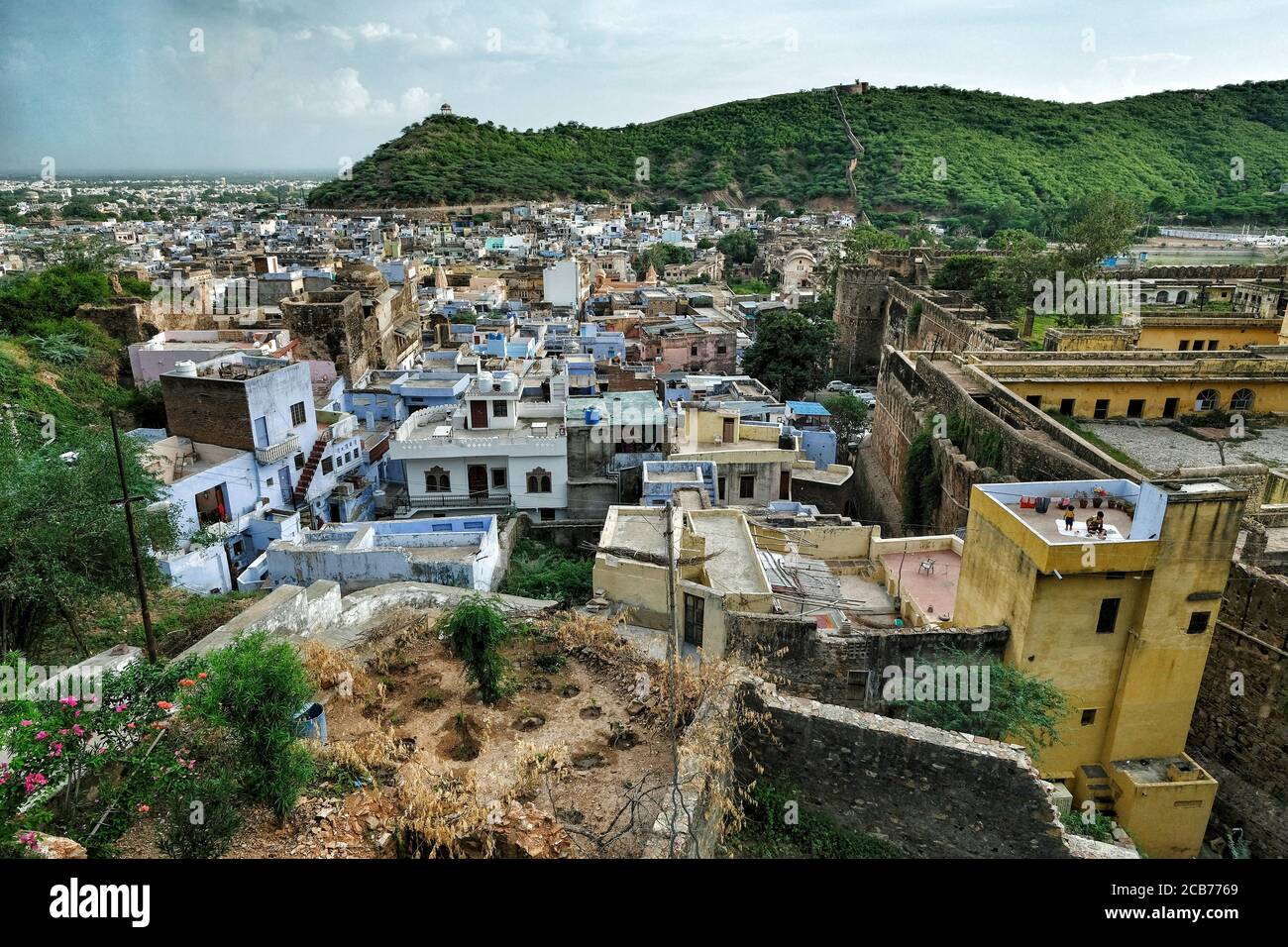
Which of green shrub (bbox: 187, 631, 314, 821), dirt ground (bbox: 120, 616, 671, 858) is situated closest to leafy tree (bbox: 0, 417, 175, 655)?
dirt ground (bbox: 120, 616, 671, 858)

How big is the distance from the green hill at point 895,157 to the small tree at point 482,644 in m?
102

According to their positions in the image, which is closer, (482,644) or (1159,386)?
(482,644)

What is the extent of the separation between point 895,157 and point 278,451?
120801 millimetres

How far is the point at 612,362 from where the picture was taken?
32.4 meters

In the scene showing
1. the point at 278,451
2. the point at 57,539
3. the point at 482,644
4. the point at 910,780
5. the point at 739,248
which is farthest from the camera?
the point at 739,248

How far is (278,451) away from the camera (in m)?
21.5

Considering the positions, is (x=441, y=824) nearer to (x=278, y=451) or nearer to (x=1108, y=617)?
(x=1108, y=617)

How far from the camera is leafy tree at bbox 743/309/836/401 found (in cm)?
3809

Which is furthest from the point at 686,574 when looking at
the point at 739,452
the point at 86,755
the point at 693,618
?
the point at 86,755

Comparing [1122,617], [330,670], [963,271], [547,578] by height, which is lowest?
[547,578]

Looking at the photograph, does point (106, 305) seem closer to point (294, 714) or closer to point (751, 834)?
point (294, 714)

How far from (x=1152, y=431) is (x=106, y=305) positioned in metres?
37.0

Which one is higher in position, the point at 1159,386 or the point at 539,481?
the point at 1159,386
